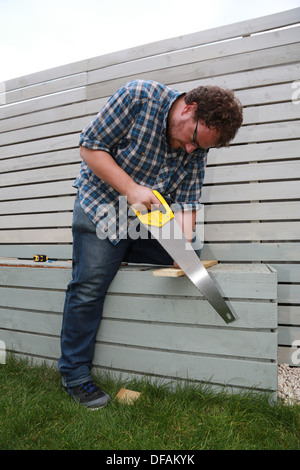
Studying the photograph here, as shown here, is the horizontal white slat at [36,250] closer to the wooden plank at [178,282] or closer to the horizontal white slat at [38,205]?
the horizontal white slat at [38,205]

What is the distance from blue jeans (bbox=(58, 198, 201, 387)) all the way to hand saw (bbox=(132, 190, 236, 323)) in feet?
0.98

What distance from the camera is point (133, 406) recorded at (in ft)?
5.63

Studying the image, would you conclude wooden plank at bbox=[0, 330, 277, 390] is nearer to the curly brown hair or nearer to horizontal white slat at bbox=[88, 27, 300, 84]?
the curly brown hair

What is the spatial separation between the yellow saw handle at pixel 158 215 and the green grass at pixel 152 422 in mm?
941

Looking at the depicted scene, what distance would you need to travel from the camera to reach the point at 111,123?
5.80 ft

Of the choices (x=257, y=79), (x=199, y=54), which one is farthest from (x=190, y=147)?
(x=199, y=54)

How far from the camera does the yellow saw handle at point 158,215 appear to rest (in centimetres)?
177

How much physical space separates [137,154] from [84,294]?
2.90 ft

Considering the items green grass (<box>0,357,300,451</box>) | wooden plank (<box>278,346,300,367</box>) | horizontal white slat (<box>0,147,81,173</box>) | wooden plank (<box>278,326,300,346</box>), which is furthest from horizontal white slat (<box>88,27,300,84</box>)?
green grass (<box>0,357,300,451</box>)

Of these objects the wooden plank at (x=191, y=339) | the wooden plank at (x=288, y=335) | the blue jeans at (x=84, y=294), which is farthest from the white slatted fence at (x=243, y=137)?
the blue jeans at (x=84, y=294)
